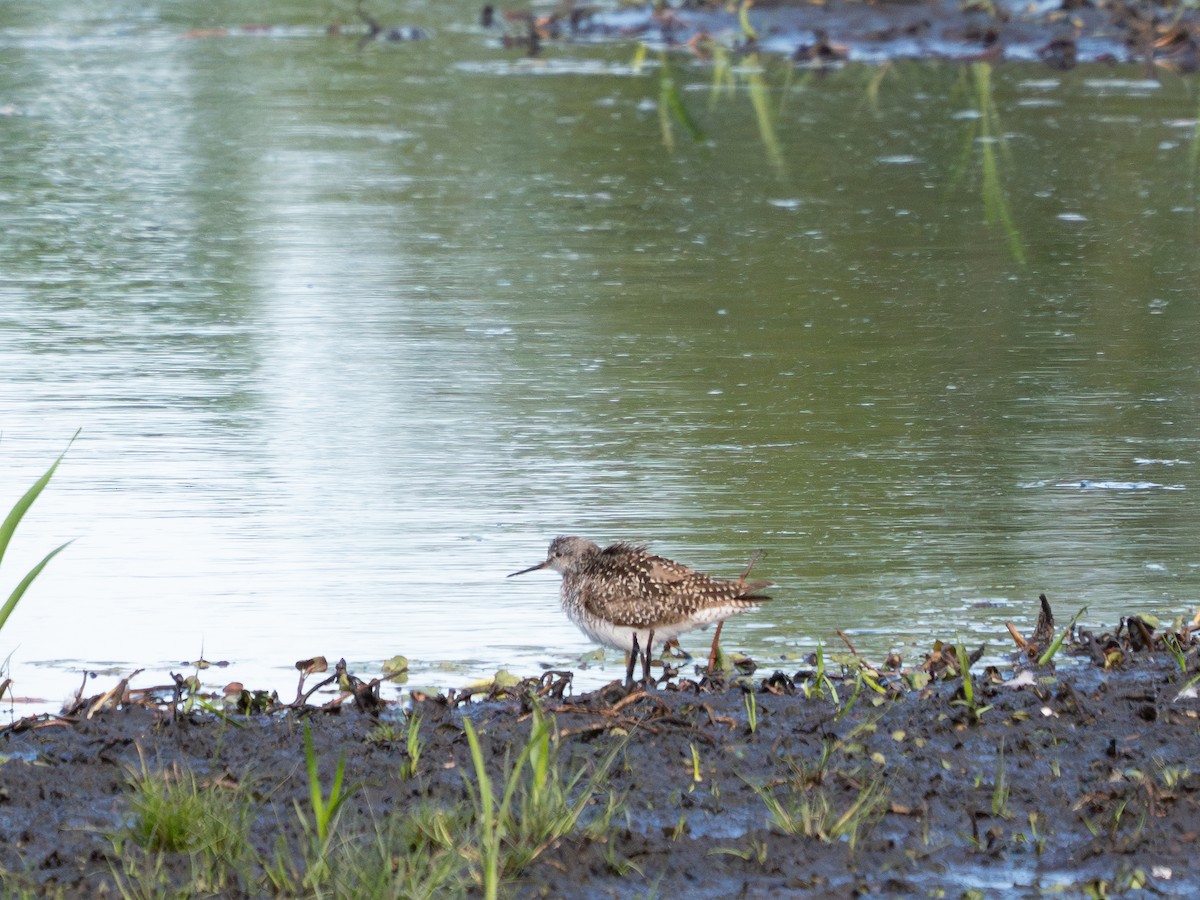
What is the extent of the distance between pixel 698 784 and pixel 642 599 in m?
0.96

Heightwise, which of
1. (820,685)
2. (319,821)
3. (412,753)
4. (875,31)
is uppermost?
(319,821)

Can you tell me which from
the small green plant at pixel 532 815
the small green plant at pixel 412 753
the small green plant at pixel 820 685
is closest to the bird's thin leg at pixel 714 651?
the small green plant at pixel 820 685

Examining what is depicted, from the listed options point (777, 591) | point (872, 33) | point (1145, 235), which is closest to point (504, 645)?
point (777, 591)

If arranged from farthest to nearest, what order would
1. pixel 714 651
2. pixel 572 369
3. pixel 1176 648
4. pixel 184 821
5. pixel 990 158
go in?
pixel 990 158, pixel 572 369, pixel 714 651, pixel 1176 648, pixel 184 821

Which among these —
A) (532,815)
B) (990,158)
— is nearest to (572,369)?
(532,815)

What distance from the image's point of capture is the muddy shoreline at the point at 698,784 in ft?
12.9

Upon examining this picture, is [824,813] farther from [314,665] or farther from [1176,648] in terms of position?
[314,665]

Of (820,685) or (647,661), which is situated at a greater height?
(820,685)

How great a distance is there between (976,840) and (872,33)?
1679 centimetres

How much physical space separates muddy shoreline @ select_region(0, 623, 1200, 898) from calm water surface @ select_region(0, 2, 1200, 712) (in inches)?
24.4

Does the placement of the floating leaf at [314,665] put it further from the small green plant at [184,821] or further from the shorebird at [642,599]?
the small green plant at [184,821]

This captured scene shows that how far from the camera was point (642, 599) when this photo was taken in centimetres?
532

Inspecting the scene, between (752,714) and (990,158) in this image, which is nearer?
(752,714)

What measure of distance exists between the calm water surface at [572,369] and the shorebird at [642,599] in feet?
0.66
